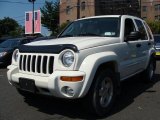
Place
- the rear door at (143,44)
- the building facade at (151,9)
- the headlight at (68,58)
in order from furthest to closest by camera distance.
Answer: the building facade at (151,9), the rear door at (143,44), the headlight at (68,58)

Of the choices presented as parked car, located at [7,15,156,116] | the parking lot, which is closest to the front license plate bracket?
parked car, located at [7,15,156,116]

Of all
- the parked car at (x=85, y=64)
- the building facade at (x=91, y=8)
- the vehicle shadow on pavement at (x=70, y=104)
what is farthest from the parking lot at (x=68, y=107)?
the building facade at (x=91, y=8)

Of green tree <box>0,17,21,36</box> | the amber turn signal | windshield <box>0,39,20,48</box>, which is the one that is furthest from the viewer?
green tree <box>0,17,21,36</box>

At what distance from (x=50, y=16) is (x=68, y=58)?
76283mm

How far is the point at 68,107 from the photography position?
649 centimetres

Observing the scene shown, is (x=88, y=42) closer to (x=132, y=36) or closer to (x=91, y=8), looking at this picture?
(x=132, y=36)

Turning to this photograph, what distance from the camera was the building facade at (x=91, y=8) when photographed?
64.6m

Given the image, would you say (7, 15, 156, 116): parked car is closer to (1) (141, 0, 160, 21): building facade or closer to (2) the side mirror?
(2) the side mirror

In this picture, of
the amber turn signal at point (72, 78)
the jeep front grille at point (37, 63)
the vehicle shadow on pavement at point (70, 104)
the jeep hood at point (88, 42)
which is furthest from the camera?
the vehicle shadow on pavement at point (70, 104)

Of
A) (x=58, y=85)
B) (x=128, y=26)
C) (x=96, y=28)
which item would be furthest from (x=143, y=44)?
(x=58, y=85)

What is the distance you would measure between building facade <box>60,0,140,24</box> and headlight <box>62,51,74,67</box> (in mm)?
55411

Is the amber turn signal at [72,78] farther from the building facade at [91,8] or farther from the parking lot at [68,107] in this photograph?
the building facade at [91,8]

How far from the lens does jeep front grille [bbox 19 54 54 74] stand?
557cm

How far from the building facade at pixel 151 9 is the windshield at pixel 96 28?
239 feet
